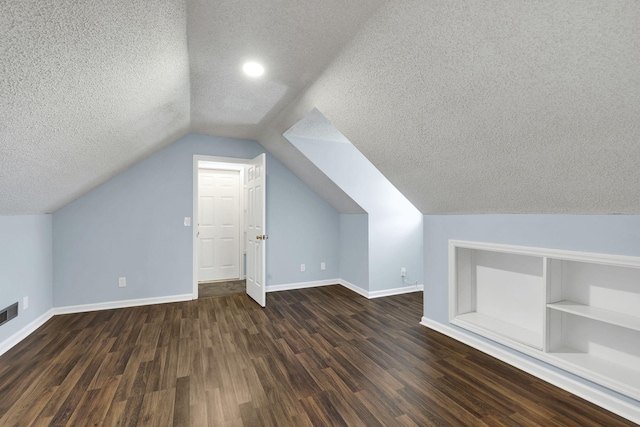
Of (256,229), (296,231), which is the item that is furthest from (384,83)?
(296,231)

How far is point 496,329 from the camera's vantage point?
2.54 meters

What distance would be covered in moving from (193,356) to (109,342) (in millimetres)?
915

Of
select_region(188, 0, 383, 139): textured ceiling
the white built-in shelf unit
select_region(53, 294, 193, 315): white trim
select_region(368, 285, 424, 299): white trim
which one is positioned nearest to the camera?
select_region(188, 0, 383, 139): textured ceiling

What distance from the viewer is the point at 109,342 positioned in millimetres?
2791

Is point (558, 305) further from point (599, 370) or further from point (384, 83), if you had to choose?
point (384, 83)

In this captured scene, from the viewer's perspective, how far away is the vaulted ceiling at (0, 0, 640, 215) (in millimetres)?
1194

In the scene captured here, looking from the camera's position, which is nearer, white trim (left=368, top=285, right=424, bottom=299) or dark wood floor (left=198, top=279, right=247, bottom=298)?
white trim (left=368, top=285, right=424, bottom=299)

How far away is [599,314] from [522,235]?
656 millimetres

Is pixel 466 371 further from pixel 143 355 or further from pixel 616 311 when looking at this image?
pixel 143 355

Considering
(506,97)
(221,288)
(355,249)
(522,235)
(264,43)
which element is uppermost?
(264,43)

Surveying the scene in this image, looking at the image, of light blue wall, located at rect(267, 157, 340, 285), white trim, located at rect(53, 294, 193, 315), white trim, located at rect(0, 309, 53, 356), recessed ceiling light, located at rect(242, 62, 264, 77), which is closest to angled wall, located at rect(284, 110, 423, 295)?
light blue wall, located at rect(267, 157, 340, 285)

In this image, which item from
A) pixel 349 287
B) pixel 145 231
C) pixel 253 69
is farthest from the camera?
pixel 349 287

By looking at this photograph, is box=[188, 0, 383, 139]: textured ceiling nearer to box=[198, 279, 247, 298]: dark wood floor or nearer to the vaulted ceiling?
the vaulted ceiling

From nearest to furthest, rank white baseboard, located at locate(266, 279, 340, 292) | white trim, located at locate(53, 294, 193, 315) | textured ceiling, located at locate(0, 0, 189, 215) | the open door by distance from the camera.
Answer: textured ceiling, located at locate(0, 0, 189, 215)
white trim, located at locate(53, 294, 193, 315)
the open door
white baseboard, located at locate(266, 279, 340, 292)
